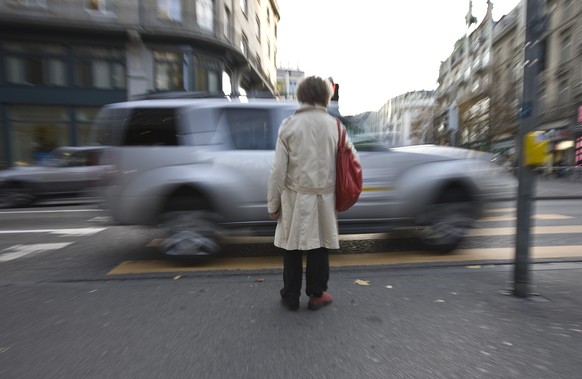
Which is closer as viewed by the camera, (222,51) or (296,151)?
(296,151)

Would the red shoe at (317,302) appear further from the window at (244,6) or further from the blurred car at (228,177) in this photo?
the window at (244,6)

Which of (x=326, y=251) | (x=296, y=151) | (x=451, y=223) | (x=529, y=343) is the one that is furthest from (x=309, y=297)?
(x=451, y=223)

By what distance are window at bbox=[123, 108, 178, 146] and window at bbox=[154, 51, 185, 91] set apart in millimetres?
15797

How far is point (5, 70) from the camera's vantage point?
1834cm

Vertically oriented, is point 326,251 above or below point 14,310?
above

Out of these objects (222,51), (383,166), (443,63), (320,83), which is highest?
(443,63)

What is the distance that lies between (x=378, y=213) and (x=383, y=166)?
1.95ft

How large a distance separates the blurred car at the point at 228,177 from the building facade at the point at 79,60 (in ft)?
47.5

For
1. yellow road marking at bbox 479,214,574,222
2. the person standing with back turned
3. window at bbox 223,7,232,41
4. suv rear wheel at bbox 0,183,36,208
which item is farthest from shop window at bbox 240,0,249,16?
the person standing with back turned

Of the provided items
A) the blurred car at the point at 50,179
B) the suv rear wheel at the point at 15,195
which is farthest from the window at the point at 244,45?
the suv rear wheel at the point at 15,195

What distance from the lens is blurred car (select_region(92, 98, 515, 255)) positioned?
451 cm

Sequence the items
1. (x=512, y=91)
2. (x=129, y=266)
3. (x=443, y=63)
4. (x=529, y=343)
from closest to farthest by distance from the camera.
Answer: (x=529, y=343) < (x=129, y=266) < (x=512, y=91) < (x=443, y=63)

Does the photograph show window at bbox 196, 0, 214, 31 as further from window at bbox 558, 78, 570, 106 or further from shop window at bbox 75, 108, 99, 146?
window at bbox 558, 78, 570, 106

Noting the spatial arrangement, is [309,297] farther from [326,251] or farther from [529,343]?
[529,343]
